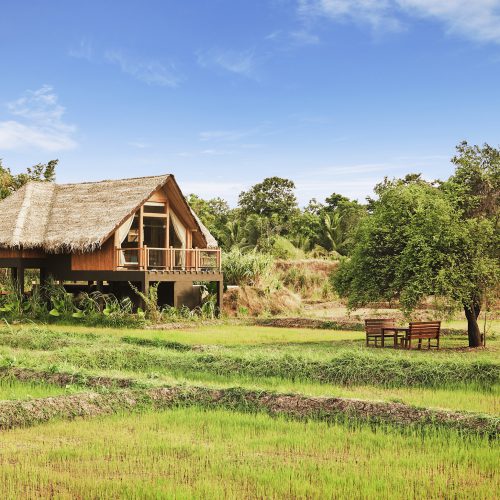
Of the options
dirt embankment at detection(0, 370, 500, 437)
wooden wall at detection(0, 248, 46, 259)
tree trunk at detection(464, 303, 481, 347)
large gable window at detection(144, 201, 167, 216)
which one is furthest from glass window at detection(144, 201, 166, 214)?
dirt embankment at detection(0, 370, 500, 437)

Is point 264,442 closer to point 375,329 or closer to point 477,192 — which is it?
point 375,329

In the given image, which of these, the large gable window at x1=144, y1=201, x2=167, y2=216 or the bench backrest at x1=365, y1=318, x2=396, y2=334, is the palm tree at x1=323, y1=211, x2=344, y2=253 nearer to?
the large gable window at x1=144, y1=201, x2=167, y2=216

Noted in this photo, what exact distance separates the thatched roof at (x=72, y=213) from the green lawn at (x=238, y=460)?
17670 mm

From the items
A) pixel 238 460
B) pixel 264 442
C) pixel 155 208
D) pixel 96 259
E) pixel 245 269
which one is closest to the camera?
Result: pixel 238 460

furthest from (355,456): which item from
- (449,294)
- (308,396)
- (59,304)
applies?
(59,304)

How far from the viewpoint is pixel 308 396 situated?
10.7m

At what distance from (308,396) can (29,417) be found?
139 inches

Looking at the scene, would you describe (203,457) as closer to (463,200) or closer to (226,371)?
(226,371)

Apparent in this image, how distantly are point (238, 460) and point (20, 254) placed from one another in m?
22.4

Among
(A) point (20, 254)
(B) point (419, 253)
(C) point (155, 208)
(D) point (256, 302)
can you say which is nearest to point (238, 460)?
(B) point (419, 253)

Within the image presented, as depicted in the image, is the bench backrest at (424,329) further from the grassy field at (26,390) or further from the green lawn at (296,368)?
the grassy field at (26,390)

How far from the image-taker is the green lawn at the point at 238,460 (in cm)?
700

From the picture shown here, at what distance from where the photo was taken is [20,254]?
2881 cm

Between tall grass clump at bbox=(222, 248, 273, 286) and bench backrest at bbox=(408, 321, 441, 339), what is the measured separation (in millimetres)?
13726
